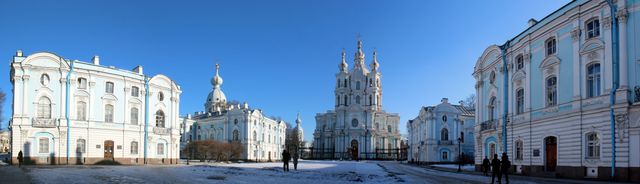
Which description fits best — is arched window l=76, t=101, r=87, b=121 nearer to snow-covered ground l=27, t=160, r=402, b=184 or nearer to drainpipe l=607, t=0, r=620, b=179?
snow-covered ground l=27, t=160, r=402, b=184

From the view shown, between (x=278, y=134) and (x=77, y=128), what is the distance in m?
53.7

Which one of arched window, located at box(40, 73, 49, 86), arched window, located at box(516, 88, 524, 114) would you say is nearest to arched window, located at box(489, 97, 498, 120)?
arched window, located at box(516, 88, 524, 114)

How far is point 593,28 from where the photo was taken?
984 inches

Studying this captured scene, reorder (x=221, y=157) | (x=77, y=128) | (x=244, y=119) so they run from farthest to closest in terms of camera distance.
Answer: (x=244, y=119) < (x=221, y=157) < (x=77, y=128)

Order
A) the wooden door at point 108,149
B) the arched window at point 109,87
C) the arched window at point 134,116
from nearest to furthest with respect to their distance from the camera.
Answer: the wooden door at point 108,149 < the arched window at point 109,87 < the arched window at point 134,116

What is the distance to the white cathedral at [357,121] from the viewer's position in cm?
10064

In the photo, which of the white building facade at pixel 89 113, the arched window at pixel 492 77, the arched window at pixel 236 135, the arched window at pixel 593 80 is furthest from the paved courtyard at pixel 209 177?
the arched window at pixel 236 135

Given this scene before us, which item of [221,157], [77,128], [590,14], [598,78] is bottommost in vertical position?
[221,157]

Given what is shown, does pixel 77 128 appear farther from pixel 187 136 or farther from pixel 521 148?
pixel 187 136

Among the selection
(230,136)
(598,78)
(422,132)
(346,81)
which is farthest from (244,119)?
(598,78)

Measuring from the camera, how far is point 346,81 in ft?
354

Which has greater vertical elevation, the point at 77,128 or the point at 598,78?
the point at 598,78

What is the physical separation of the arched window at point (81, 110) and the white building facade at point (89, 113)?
0.08 meters

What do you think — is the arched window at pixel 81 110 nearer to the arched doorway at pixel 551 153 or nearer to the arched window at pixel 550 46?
the arched doorway at pixel 551 153
